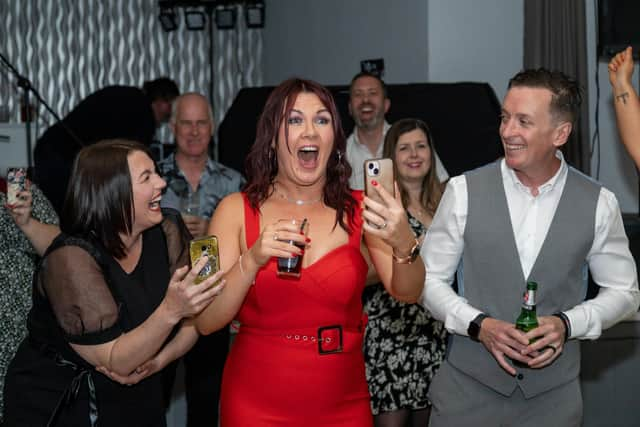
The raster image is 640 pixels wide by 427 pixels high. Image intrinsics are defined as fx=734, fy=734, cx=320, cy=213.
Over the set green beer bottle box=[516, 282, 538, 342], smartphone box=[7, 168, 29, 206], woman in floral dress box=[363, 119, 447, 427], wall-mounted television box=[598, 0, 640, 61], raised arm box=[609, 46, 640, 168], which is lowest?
woman in floral dress box=[363, 119, 447, 427]

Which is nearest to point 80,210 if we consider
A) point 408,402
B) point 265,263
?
point 265,263

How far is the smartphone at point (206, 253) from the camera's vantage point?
1758 mm

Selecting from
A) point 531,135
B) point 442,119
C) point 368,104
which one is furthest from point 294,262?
point 442,119

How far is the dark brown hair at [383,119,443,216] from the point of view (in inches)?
132

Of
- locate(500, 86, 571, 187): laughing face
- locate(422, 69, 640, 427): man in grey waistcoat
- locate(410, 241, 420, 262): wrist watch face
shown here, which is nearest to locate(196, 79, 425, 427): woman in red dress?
locate(410, 241, 420, 262): wrist watch face

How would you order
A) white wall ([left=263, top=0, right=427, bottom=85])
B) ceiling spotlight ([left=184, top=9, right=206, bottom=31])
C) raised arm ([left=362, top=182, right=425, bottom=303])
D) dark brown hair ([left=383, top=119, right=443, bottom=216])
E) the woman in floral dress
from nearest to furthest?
raised arm ([left=362, top=182, right=425, bottom=303]) < the woman in floral dress < dark brown hair ([left=383, top=119, right=443, bottom=216]) < white wall ([left=263, top=0, right=427, bottom=85]) < ceiling spotlight ([left=184, top=9, right=206, bottom=31])

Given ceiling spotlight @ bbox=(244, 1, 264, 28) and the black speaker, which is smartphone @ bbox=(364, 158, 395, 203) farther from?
ceiling spotlight @ bbox=(244, 1, 264, 28)

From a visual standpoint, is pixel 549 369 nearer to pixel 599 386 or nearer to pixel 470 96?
pixel 599 386

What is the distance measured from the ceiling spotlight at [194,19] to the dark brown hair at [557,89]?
676 cm

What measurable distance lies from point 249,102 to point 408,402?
2.83 m

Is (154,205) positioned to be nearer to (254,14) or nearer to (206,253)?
(206,253)

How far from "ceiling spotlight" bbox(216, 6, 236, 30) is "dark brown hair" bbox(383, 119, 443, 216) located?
5.34 metres

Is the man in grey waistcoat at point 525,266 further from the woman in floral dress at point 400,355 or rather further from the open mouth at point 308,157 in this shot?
the woman in floral dress at point 400,355

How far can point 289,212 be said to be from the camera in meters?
2.04
